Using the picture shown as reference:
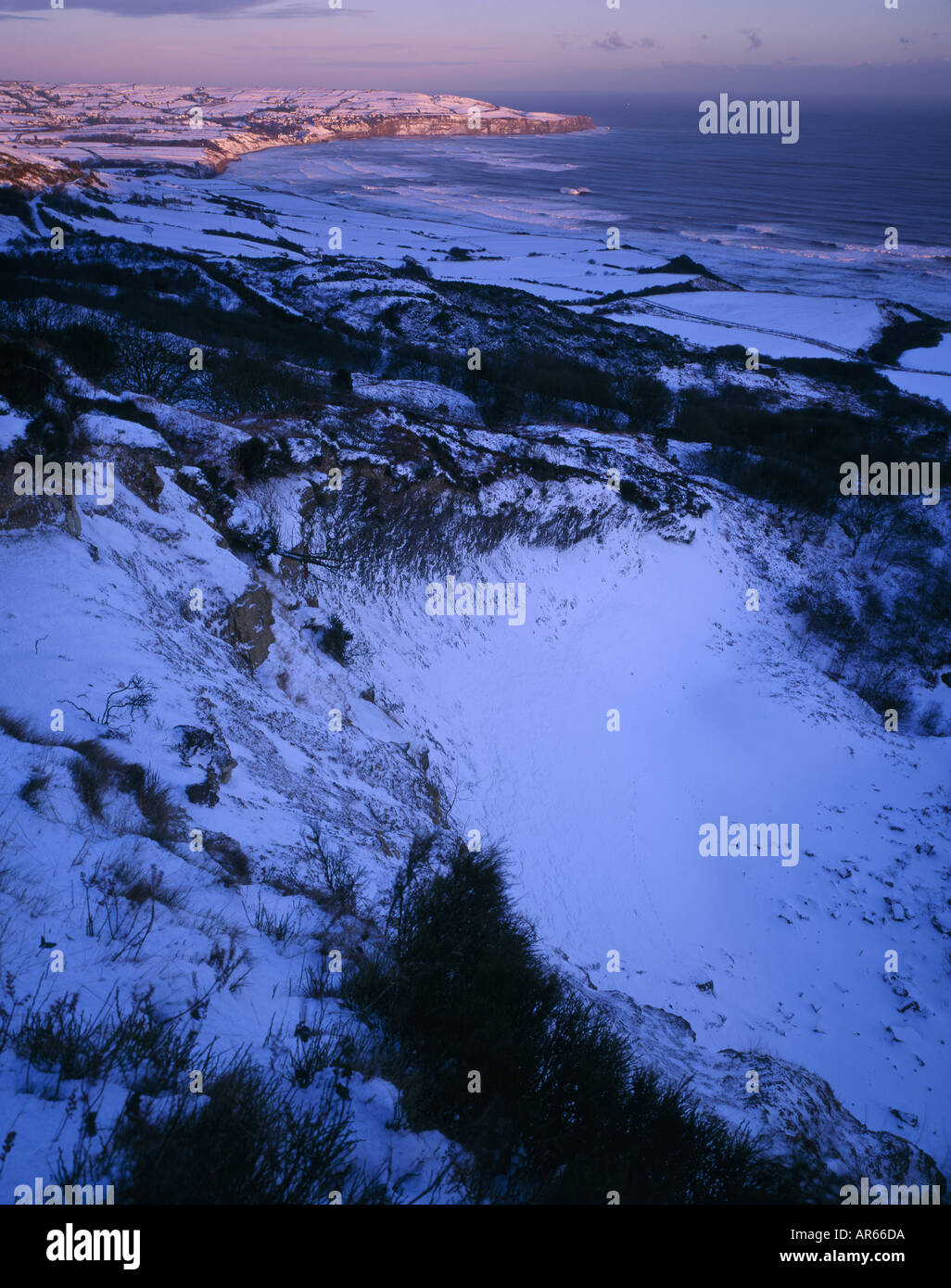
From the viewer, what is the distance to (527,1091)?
4.80 m

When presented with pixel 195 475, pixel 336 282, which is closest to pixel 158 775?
pixel 195 475

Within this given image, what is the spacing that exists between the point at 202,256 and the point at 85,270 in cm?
921

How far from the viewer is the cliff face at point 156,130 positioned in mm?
81256

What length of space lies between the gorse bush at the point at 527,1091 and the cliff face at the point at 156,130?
6723 cm

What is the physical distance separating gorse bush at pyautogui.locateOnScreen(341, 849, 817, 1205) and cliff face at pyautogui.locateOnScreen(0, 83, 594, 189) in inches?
2647

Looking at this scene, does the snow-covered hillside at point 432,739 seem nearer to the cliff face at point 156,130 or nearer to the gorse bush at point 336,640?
the gorse bush at point 336,640

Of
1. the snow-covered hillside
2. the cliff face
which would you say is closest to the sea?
the cliff face

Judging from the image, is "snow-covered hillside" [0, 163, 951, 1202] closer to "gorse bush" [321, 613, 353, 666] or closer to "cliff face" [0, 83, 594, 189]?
"gorse bush" [321, 613, 353, 666]

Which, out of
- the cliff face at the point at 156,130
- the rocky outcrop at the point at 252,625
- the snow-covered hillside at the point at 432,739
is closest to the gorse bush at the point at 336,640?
the snow-covered hillside at the point at 432,739

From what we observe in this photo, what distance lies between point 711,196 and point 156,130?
363 feet

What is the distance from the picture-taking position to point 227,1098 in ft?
11.3

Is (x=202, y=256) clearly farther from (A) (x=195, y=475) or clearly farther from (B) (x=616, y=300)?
(A) (x=195, y=475)

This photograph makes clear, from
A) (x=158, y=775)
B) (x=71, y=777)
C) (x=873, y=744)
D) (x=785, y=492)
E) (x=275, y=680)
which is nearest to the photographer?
(x=71, y=777)

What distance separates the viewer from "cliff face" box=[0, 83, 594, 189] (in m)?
81.3
